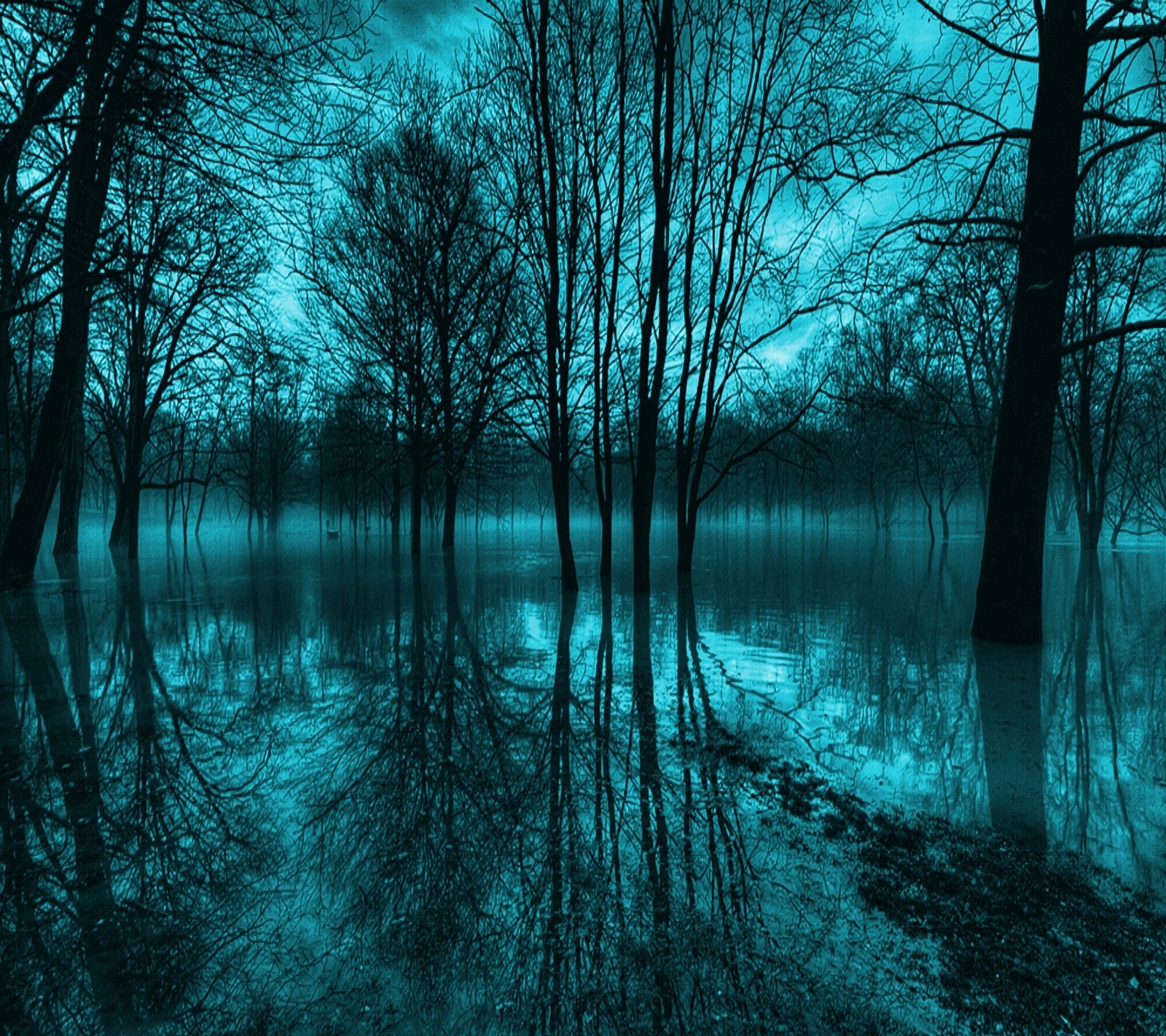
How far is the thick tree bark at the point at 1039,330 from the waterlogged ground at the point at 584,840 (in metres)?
0.86

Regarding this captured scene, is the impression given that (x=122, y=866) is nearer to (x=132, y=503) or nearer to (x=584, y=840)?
(x=584, y=840)

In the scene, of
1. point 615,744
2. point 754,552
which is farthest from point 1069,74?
point 754,552

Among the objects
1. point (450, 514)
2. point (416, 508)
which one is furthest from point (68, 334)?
point (450, 514)

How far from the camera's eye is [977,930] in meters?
1.90

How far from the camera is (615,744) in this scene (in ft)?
11.6

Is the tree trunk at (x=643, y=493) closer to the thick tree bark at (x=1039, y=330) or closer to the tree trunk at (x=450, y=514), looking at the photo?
the thick tree bark at (x=1039, y=330)

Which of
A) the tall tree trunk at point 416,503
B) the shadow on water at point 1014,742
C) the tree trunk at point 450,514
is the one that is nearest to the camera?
the shadow on water at point 1014,742

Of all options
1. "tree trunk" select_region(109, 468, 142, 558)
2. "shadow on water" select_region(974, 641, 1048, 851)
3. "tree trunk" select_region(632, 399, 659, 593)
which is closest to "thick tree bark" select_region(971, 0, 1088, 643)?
"shadow on water" select_region(974, 641, 1048, 851)

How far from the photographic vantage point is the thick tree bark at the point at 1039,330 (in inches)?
238

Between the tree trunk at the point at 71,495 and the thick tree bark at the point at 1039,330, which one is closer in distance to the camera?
the thick tree bark at the point at 1039,330

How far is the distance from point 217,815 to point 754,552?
20.1 metres

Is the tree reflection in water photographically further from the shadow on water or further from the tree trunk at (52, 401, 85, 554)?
the tree trunk at (52, 401, 85, 554)

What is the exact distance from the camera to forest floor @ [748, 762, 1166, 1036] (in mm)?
1585

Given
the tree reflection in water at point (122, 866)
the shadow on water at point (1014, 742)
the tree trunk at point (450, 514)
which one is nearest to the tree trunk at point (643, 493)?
the shadow on water at point (1014, 742)
